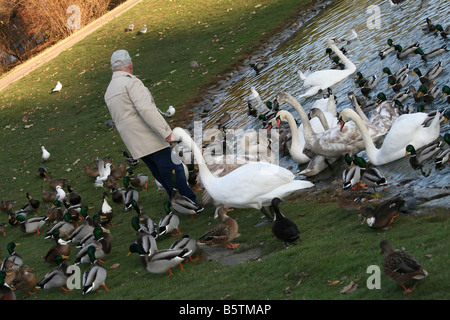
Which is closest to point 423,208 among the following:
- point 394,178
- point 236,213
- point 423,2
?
point 394,178

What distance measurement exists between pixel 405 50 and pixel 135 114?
27.6 ft

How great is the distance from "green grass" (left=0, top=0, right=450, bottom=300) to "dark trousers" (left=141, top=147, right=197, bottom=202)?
0.67 meters

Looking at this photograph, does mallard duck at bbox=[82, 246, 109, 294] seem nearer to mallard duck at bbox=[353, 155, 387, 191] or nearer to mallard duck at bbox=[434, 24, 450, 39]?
mallard duck at bbox=[353, 155, 387, 191]

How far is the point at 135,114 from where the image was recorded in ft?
34.7

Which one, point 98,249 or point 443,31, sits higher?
point 98,249

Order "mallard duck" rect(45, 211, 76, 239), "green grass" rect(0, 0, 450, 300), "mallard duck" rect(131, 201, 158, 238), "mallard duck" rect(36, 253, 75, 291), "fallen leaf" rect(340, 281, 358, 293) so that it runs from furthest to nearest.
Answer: "mallard duck" rect(45, 211, 76, 239), "mallard duck" rect(131, 201, 158, 238), "mallard duck" rect(36, 253, 75, 291), "green grass" rect(0, 0, 450, 300), "fallen leaf" rect(340, 281, 358, 293)

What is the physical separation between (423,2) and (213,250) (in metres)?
13.9

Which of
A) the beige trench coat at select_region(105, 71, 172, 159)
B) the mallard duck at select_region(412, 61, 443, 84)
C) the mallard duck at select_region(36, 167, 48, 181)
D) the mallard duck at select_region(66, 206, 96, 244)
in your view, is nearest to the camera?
the beige trench coat at select_region(105, 71, 172, 159)

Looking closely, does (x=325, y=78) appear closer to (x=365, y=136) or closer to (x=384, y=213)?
(x=365, y=136)

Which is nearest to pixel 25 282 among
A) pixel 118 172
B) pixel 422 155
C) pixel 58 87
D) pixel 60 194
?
pixel 60 194

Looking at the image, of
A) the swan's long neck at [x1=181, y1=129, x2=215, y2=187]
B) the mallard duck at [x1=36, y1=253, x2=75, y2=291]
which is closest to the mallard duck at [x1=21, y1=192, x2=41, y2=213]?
the mallard duck at [x1=36, y1=253, x2=75, y2=291]

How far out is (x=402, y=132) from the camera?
1055cm

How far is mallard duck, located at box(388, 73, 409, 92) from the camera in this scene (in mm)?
13884

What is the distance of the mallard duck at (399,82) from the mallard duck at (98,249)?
7.61 m
